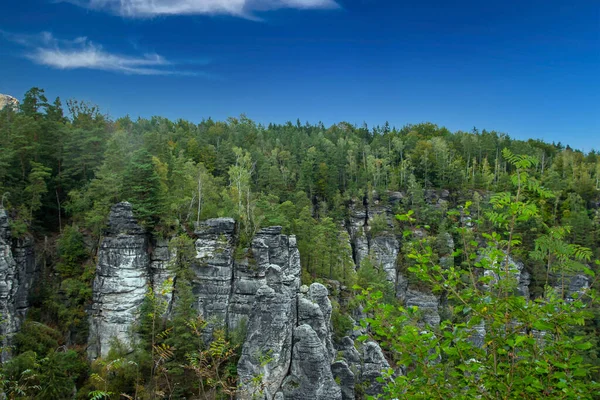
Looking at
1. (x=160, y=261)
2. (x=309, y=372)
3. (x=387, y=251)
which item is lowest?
(x=309, y=372)

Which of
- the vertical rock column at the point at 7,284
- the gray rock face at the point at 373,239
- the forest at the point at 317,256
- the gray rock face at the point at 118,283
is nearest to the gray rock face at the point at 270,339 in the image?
the forest at the point at 317,256

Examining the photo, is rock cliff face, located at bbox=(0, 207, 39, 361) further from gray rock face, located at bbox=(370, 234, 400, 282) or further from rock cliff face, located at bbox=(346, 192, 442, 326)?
gray rock face, located at bbox=(370, 234, 400, 282)

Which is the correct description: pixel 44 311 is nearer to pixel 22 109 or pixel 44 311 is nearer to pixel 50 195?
pixel 50 195

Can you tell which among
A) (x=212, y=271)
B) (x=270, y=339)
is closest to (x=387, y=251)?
(x=212, y=271)

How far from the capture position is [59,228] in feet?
107

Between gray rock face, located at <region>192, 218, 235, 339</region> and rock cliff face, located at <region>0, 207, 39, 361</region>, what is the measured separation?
11.2 metres

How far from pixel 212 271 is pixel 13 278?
41.0 ft

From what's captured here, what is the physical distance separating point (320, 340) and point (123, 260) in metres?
14.4

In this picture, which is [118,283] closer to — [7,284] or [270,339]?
[7,284]

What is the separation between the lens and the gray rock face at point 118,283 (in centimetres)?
2711

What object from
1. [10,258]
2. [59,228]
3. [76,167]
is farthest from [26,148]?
[10,258]

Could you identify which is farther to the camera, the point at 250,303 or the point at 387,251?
the point at 387,251

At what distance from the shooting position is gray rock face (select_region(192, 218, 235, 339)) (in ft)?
97.8

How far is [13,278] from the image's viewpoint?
85.0ft
